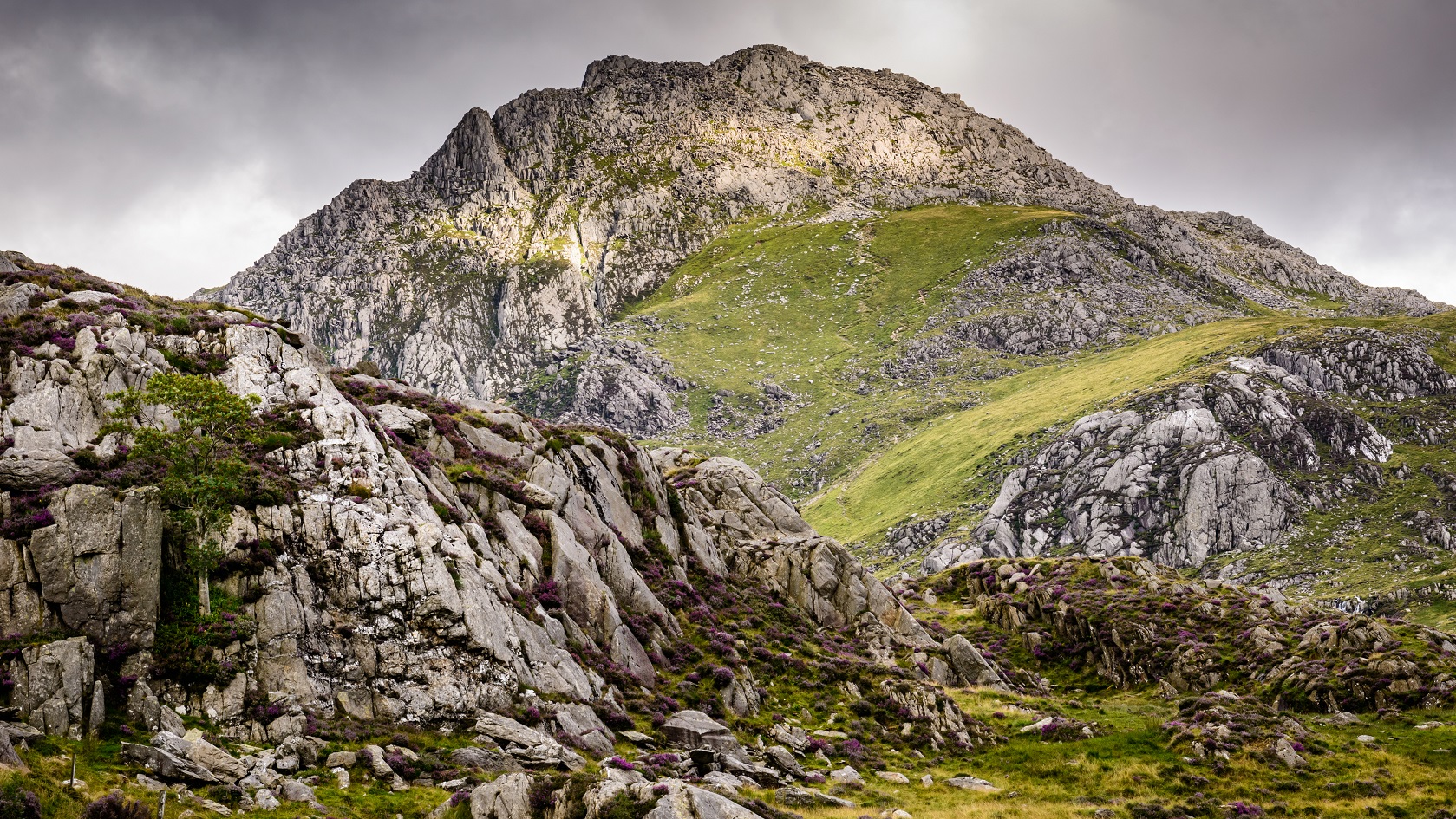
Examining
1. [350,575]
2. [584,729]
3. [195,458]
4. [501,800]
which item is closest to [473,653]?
[584,729]

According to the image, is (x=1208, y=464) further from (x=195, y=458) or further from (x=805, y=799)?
(x=195, y=458)

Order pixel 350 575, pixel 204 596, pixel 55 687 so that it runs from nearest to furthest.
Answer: pixel 55 687 < pixel 204 596 < pixel 350 575

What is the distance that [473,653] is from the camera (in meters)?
37.7

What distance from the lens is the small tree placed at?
112 feet

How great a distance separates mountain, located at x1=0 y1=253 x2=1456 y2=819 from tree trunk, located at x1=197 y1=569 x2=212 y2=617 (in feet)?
0.54

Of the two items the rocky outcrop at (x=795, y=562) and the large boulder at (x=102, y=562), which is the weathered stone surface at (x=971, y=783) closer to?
the rocky outcrop at (x=795, y=562)

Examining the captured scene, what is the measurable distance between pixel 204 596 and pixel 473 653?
1169cm

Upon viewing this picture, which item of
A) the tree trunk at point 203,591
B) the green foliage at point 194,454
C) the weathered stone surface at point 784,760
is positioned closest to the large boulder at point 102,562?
the green foliage at point 194,454

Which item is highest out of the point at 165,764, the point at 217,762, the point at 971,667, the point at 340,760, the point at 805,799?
the point at 165,764

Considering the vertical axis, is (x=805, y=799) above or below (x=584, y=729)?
below

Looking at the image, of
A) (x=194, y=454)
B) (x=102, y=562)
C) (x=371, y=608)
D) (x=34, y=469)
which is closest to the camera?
(x=102, y=562)

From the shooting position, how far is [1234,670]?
61.2 metres

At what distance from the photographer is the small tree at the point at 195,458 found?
34.2 m

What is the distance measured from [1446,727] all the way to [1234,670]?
55.0ft
